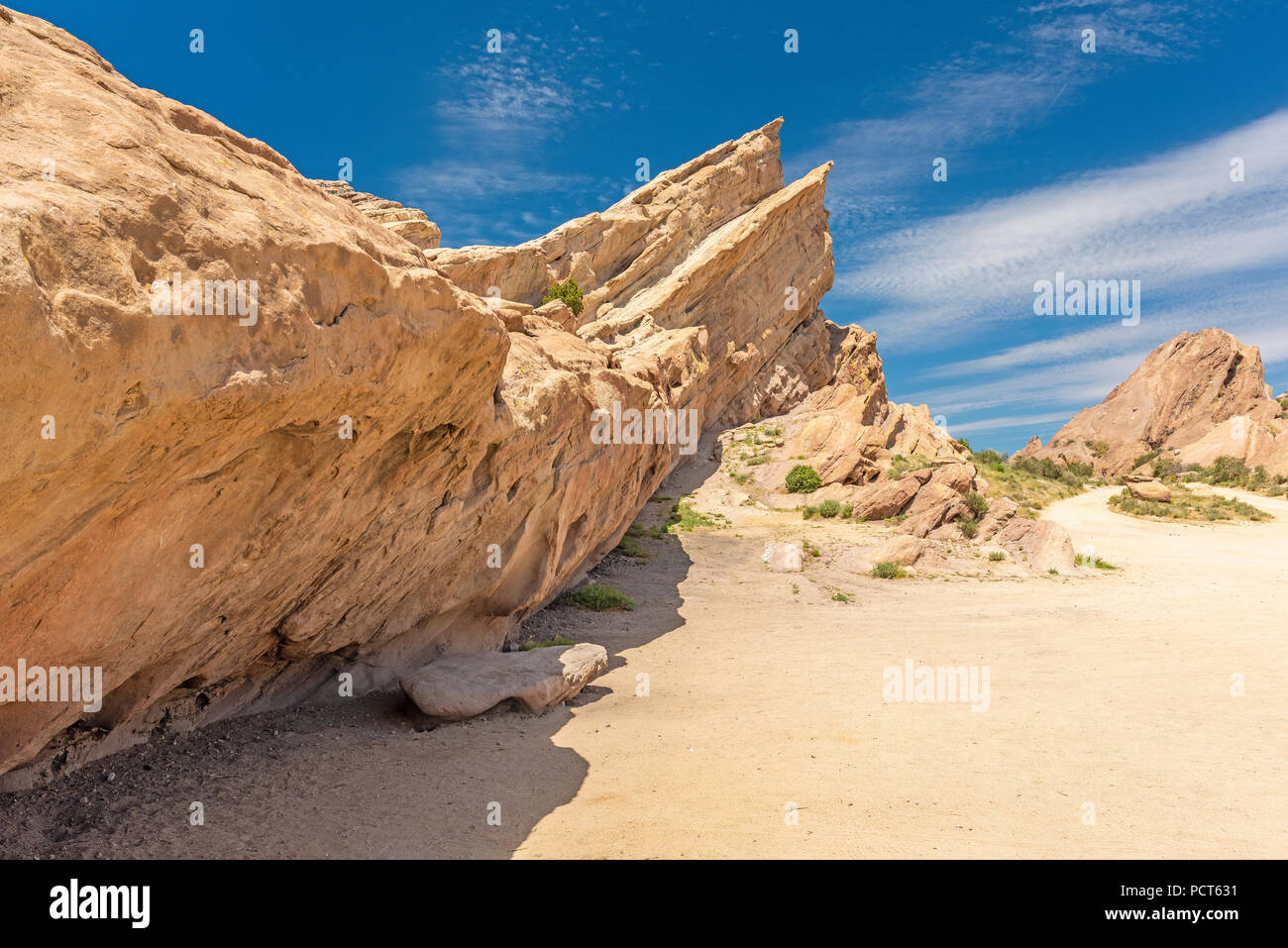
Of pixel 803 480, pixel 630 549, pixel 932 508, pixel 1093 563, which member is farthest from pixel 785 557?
pixel 803 480

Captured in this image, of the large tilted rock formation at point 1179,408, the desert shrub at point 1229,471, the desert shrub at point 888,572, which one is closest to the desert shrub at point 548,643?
the desert shrub at point 888,572

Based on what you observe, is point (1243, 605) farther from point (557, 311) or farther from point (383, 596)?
point (383, 596)

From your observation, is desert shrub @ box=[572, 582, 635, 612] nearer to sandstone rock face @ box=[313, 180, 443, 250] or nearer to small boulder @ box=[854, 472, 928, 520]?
small boulder @ box=[854, 472, 928, 520]

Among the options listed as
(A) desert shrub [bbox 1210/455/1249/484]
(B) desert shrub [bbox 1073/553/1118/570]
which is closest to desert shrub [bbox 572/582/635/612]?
(B) desert shrub [bbox 1073/553/1118/570]

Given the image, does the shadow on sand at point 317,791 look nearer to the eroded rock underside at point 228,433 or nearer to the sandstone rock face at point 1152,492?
the eroded rock underside at point 228,433

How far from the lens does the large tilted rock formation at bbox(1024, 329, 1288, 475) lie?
57344mm

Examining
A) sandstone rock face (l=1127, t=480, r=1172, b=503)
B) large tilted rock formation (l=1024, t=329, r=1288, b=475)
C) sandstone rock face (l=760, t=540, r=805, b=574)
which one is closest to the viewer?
sandstone rock face (l=760, t=540, r=805, b=574)

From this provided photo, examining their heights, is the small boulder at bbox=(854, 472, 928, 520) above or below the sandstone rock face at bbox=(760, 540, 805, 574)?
above

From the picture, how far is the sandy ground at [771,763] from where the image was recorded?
6098 millimetres

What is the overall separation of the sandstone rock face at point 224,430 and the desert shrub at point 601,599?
327 cm

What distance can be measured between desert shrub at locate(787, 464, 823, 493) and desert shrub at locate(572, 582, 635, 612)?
13702 mm

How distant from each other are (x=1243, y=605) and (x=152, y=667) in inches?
742

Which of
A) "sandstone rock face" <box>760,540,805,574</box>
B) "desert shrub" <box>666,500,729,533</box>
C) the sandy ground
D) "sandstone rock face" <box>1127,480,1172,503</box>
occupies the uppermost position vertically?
"sandstone rock face" <box>1127,480,1172,503</box>

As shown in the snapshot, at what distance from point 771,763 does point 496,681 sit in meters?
3.54
